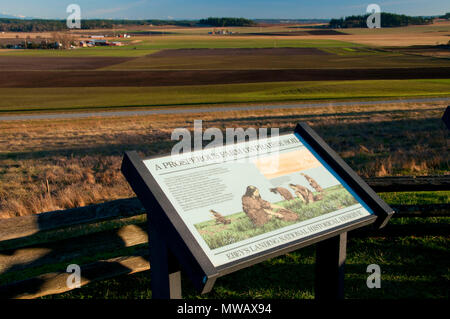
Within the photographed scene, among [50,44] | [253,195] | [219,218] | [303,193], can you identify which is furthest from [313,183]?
[50,44]

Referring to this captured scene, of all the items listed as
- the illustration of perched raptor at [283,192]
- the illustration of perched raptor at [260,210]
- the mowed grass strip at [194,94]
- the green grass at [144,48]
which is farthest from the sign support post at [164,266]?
the green grass at [144,48]

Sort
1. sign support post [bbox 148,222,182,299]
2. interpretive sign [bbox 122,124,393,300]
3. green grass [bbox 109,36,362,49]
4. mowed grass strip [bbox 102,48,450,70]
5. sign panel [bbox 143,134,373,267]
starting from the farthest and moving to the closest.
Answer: green grass [bbox 109,36,362,49]
mowed grass strip [bbox 102,48,450,70]
sign support post [bbox 148,222,182,299]
sign panel [bbox 143,134,373,267]
interpretive sign [bbox 122,124,393,300]

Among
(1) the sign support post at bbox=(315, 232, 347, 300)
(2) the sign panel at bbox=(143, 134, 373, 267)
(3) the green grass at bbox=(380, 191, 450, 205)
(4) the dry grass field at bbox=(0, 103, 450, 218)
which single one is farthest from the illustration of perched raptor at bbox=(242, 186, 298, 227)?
(4) the dry grass field at bbox=(0, 103, 450, 218)

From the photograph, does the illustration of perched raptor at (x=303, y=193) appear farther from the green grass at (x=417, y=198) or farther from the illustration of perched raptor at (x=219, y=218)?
the green grass at (x=417, y=198)

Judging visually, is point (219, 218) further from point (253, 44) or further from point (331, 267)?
point (253, 44)

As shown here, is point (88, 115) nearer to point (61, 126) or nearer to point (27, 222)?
point (61, 126)

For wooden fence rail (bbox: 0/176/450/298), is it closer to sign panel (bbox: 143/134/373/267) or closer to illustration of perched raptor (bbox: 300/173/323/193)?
sign panel (bbox: 143/134/373/267)
